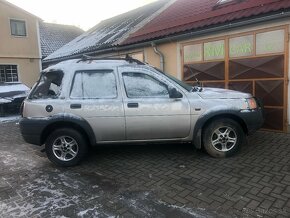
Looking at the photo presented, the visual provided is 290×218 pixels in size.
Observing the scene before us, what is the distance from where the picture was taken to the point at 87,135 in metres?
5.32

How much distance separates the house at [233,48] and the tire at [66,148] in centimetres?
469

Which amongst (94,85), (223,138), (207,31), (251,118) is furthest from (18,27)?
(251,118)

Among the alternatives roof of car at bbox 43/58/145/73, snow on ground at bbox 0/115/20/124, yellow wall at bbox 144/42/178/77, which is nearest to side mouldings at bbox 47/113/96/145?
roof of car at bbox 43/58/145/73

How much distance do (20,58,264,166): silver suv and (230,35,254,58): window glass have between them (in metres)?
2.52

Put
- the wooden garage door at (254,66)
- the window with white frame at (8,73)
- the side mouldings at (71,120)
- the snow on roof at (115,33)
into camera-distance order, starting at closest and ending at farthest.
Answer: the side mouldings at (71,120) → the wooden garage door at (254,66) → the snow on roof at (115,33) → the window with white frame at (8,73)

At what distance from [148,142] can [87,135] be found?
114 centimetres

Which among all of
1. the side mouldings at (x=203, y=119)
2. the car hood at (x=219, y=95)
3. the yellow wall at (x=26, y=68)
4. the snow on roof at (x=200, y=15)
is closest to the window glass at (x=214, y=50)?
the snow on roof at (x=200, y=15)

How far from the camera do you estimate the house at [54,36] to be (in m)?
23.2

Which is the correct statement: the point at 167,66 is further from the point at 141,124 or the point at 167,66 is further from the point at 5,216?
the point at 5,216

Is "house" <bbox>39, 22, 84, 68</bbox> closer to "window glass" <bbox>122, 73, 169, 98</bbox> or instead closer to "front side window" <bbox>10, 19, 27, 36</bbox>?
"front side window" <bbox>10, 19, 27, 36</bbox>

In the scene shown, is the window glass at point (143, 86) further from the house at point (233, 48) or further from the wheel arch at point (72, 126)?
the house at point (233, 48)

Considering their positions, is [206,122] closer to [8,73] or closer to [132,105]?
[132,105]

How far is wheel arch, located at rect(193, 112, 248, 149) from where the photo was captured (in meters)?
5.25

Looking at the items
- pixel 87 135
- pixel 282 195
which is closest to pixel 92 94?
pixel 87 135
